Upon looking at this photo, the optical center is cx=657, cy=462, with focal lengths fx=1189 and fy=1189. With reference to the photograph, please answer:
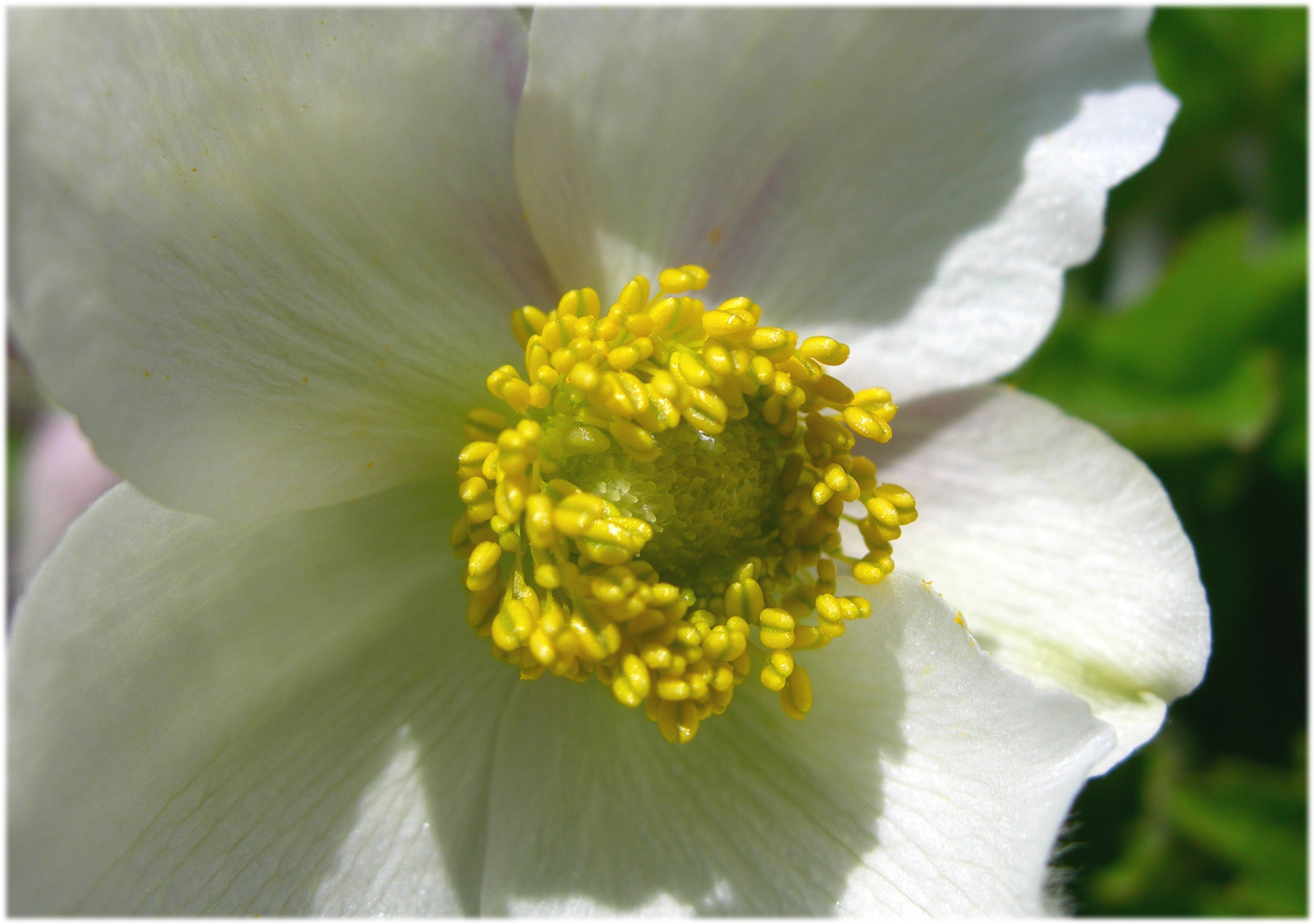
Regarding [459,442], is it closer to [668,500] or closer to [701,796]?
[668,500]

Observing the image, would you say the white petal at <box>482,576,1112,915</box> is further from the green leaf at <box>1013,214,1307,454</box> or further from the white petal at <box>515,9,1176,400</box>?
the green leaf at <box>1013,214,1307,454</box>

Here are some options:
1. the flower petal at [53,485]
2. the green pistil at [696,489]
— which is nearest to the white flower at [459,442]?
the green pistil at [696,489]

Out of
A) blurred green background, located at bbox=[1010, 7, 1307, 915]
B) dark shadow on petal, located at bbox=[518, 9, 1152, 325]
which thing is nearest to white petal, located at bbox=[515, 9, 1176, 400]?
dark shadow on petal, located at bbox=[518, 9, 1152, 325]

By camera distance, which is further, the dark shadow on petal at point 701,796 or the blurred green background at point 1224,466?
the blurred green background at point 1224,466

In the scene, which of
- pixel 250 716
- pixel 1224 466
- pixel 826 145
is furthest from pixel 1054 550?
pixel 250 716

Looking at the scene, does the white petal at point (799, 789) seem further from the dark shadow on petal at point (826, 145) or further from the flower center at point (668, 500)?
the dark shadow on petal at point (826, 145)

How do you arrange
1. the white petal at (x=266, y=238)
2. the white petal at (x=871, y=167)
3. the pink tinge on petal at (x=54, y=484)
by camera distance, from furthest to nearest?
the pink tinge on petal at (x=54, y=484) → the white petal at (x=871, y=167) → the white petal at (x=266, y=238)
